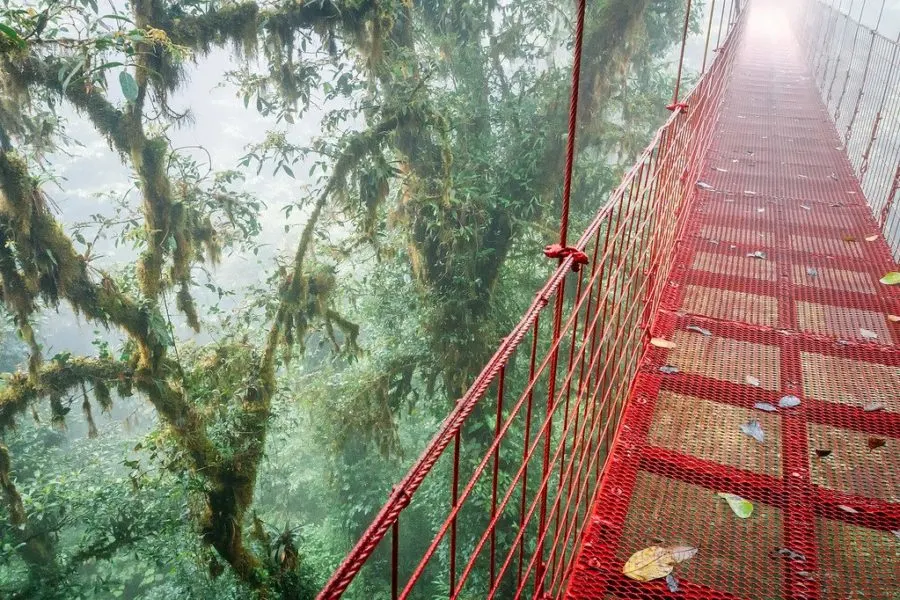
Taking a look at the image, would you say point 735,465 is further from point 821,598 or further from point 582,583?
point 582,583

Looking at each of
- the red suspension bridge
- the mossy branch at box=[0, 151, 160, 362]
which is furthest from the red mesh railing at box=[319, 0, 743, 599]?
the mossy branch at box=[0, 151, 160, 362]

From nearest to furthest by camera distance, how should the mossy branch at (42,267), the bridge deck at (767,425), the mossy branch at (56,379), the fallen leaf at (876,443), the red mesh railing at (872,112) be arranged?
the bridge deck at (767,425)
the fallen leaf at (876,443)
the red mesh railing at (872,112)
the mossy branch at (42,267)
the mossy branch at (56,379)

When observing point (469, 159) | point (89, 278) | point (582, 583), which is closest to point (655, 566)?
point (582, 583)

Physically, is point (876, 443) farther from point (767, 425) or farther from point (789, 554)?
point (789, 554)

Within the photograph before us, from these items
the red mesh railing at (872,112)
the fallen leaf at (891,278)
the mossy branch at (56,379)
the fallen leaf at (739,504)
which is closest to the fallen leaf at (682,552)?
the fallen leaf at (739,504)

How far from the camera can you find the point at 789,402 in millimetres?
2020

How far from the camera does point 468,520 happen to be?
694cm

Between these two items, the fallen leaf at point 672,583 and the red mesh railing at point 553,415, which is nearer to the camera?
the red mesh railing at point 553,415

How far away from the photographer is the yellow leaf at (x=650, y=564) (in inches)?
56.3

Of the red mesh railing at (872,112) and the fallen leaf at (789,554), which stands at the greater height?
the red mesh railing at (872,112)

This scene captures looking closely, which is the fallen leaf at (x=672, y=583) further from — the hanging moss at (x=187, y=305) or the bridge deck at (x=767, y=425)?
the hanging moss at (x=187, y=305)

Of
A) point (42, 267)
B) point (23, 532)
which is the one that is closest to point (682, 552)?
point (42, 267)

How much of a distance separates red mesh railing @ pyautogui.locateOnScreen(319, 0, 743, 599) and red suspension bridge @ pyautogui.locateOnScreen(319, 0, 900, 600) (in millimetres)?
11

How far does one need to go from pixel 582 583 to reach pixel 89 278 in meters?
4.04
